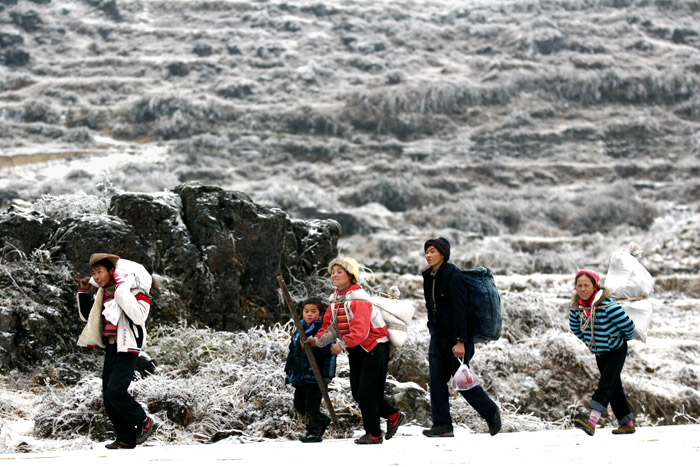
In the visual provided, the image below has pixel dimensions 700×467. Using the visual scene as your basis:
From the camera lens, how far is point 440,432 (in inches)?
169

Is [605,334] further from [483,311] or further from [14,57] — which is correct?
[14,57]

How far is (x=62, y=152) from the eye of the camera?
84.9ft

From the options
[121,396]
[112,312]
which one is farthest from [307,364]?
[112,312]

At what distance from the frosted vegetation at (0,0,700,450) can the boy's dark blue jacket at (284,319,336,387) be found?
60cm

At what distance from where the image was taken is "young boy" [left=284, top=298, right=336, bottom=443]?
427 cm

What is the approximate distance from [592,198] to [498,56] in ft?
53.5

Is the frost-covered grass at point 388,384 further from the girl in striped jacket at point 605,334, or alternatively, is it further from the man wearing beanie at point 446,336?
the girl in striped jacket at point 605,334

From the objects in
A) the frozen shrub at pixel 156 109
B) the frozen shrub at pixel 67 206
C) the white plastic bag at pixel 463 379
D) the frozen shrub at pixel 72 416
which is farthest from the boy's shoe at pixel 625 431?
the frozen shrub at pixel 156 109

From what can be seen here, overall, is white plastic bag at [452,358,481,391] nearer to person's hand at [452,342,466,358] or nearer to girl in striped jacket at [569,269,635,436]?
person's hand at [452,342,466,358]

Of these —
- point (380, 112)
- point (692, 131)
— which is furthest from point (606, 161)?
point (380, 112)

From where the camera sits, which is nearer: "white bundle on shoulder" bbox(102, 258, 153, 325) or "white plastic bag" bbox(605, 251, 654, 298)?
"white bundle on shoulder" bbox(102, 258, 153, 325)

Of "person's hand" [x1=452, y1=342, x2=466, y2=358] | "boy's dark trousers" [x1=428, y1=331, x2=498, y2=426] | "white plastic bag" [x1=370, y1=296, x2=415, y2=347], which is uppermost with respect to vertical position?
"white plastic bag" [x1=370, y1=296, x2=415, y2=347]

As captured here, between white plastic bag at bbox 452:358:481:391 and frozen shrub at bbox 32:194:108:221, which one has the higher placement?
white plastic bag at bbox 452:358:481:391

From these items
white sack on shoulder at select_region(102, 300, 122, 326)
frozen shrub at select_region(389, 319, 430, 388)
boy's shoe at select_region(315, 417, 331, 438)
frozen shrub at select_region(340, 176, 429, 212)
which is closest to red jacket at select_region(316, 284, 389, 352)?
boy's shoe at select_region(315, 417, 331, 438)
